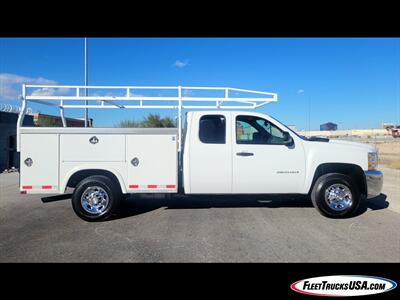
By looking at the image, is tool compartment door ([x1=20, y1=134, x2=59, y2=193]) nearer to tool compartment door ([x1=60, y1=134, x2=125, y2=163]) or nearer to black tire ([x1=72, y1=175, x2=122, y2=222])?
tool compartment door ([x1=60, y1=134, x2=125, y2=163])

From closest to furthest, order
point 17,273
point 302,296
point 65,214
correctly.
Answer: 1. point 302,296
2. point 17,273
3. point 65,214

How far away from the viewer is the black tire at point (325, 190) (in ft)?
18.3

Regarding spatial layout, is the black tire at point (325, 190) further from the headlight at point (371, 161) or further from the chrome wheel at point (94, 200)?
the chrome wheel at point (94, 200)

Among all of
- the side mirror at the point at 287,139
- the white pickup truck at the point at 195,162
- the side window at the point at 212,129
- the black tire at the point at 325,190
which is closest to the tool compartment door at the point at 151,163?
the white pickup truck at the point at 195,162

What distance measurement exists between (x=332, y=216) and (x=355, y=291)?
2.54 metres

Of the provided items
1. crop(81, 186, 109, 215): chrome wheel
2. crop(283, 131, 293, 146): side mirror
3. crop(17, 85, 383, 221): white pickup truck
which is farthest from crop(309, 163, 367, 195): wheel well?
crop(81, 186, 109, 215): chrome wheel

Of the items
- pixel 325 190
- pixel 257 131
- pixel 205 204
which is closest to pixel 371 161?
pixel 325 190

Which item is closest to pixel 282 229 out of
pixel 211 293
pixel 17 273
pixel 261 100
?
pixel 211 293

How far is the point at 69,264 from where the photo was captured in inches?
145

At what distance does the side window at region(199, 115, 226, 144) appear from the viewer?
5.64m

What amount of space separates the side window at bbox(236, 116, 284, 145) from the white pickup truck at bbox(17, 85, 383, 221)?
0.02 m
